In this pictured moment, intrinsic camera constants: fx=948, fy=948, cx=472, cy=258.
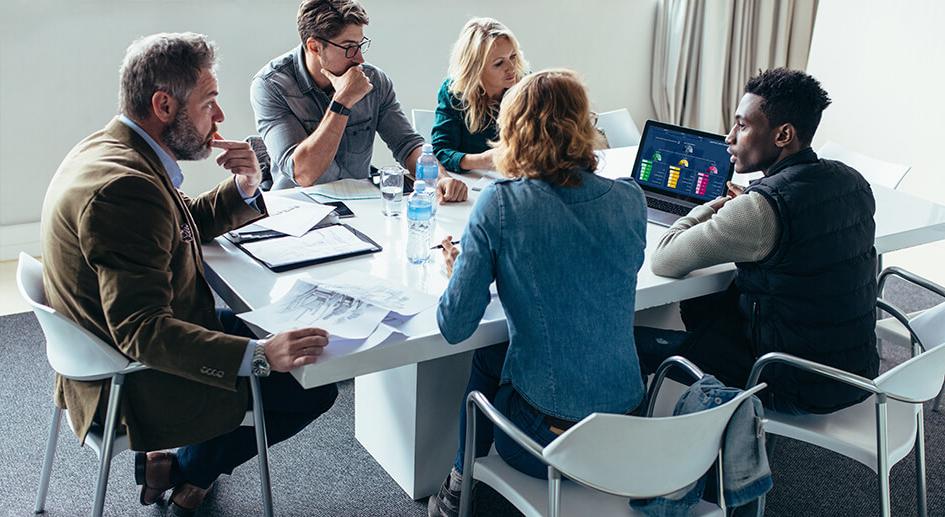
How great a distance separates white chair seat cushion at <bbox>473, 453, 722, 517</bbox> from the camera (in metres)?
1.87

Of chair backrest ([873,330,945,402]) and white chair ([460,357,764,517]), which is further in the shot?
chair backrest ([873,330,945,402])

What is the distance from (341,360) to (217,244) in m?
0.75

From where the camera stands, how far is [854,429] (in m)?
2.24

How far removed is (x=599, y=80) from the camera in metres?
5.70

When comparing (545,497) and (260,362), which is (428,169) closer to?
(260,362)

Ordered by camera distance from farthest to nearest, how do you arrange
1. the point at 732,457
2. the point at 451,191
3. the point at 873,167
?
the point at 873,167 < the point at 451,191 < the point at 732,457

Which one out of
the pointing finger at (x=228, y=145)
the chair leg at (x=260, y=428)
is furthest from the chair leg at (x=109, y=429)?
the pointing finger at (x=228, y=145)

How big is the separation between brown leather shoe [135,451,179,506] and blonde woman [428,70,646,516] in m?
0.95

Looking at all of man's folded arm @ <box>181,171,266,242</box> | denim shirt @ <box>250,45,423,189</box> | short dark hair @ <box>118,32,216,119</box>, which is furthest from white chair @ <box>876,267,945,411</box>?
short dark hair @ <box>118,32,216,119</box>

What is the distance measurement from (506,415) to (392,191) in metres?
0.90

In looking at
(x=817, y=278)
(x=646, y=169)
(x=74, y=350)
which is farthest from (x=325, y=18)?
(x=817, y=278)

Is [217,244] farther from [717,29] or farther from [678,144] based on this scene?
[717,29]

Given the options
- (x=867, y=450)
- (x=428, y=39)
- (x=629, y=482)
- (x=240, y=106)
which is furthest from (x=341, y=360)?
(x=428, y=39)

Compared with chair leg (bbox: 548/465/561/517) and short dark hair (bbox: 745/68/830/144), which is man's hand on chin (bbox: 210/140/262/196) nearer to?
chair leg (bbox: 548/465/561/517)
